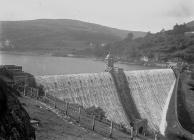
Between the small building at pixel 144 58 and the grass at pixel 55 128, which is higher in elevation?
the small building at pixel 144 58

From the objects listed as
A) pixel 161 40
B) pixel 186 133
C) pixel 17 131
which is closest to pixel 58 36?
pixel 161 40

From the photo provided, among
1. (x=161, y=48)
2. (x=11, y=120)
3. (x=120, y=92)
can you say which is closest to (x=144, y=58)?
(x=161, y=48)

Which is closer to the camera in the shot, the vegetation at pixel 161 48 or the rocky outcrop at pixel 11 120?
the rocky outcrop at pixel 11 120

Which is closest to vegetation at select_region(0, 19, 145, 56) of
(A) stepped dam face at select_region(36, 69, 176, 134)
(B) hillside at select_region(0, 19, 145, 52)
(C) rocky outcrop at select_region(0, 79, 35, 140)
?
(B) hillside at select_region(0, 19, 145, 52)

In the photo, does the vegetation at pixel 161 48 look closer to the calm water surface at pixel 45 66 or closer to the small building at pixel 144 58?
the small building at pixel 144 58

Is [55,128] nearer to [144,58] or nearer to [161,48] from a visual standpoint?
[144,58]

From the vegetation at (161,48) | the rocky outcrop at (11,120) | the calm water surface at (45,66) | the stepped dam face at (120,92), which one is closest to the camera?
the rocky outcrop at (11,120)

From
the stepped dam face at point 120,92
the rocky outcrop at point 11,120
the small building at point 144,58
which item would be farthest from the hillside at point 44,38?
the rocky outcrop at point 11,120
